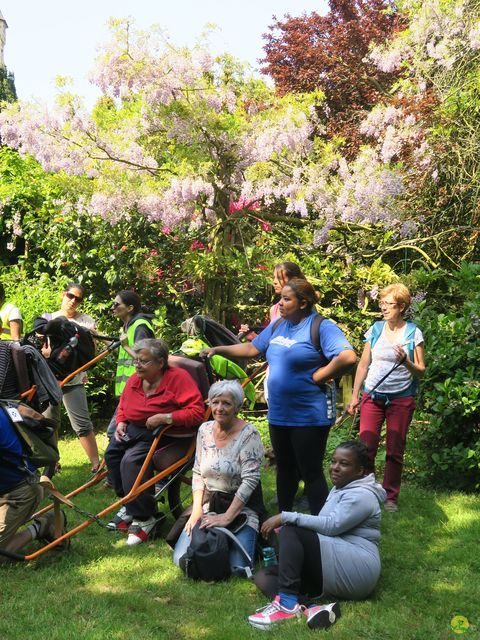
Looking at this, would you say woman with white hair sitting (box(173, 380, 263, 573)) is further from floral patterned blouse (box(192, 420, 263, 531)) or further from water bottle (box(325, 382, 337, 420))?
water bottle (box(325, 382, 337, 420))

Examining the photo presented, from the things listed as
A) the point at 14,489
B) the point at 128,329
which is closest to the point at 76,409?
the point at 128,329

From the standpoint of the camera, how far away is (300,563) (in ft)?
12.3

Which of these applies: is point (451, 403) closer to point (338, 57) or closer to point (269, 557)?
point (269, 557)

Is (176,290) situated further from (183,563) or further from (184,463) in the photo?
(183,563)

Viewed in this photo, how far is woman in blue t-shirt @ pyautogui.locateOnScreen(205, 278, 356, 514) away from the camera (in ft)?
14.6

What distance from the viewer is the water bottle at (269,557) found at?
4328mm

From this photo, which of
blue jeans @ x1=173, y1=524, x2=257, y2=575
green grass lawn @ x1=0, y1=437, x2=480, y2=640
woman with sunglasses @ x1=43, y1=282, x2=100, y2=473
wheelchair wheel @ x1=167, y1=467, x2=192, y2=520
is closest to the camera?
green grass lawn @ x1=0, y1=437, x2=480, y2=640

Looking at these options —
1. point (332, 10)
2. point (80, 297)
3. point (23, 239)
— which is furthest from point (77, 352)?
point (332, 10)

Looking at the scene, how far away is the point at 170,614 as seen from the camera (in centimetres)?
377

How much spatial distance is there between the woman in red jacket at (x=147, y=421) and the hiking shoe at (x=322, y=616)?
1.59 meters

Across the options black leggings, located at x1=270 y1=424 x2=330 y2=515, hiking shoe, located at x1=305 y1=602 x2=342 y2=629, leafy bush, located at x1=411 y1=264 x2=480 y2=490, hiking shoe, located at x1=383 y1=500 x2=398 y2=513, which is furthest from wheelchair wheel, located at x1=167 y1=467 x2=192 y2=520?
leafy bush, located at x1=411 y1=264 x2=480 y2=490

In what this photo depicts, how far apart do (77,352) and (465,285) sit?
3249 millimetres

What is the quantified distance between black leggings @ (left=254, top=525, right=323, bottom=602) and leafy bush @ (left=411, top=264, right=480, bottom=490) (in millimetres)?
2038

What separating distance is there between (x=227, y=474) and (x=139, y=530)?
84cm
